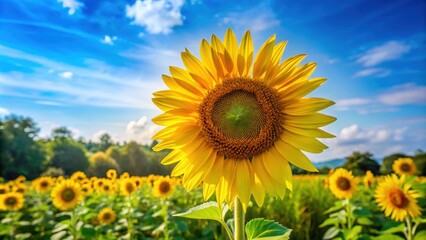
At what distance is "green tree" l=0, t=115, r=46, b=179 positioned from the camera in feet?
167

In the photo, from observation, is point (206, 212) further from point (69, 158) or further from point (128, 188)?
point (69, 158)

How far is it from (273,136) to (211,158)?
15.1 inches

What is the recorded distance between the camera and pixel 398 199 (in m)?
4.73

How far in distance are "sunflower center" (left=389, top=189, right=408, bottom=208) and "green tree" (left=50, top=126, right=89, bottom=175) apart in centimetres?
5732

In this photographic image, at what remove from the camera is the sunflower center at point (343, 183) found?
234 inches

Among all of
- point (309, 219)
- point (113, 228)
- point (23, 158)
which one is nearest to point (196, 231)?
point (113, 228)

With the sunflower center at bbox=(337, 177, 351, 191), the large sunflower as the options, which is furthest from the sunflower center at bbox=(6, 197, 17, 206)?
the large sunflower

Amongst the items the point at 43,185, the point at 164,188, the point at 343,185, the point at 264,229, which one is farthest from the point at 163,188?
the point at 264,229

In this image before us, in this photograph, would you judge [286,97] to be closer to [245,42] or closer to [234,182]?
[245,42]

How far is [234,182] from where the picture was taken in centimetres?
205

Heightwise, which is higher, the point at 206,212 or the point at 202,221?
the point at 206,212

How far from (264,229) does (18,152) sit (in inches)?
2383

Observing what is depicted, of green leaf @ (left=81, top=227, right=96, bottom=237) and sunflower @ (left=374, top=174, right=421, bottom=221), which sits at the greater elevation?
sunflower @ (left=374, top=174, right=421, bottom=221)

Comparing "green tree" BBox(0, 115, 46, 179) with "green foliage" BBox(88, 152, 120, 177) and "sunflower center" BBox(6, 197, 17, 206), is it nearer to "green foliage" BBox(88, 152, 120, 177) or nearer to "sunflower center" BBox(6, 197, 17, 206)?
"green foliage" BBox(88, 152, 120, 177)
